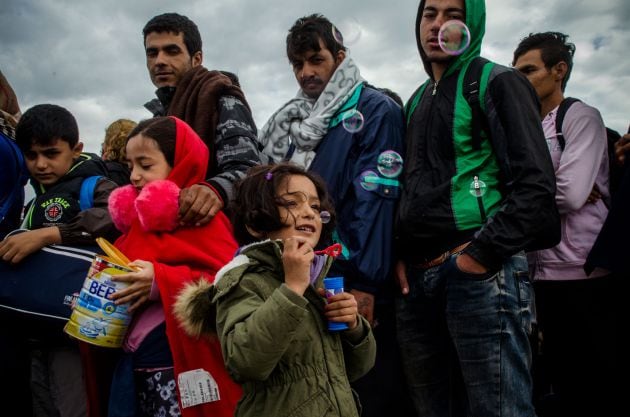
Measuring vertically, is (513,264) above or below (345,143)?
below

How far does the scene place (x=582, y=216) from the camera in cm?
289

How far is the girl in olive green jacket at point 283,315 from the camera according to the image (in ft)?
4.96

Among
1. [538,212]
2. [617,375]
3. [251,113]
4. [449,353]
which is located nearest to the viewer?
[538,212]

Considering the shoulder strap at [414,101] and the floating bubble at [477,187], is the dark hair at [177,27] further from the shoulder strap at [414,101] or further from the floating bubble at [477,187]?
the floating bubble at [477,187]

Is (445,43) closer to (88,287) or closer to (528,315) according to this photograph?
(528,315)

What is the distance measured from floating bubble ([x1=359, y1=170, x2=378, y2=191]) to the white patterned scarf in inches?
14.7

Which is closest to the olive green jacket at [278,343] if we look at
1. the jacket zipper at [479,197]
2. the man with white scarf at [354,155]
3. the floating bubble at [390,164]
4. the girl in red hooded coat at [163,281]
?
the girl in red hooded coat at [163,281]

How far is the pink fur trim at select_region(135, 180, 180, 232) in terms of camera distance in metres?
2.09

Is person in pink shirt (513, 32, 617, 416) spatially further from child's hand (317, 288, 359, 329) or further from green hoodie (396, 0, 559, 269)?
child's hand (317, 288, 359, 329)

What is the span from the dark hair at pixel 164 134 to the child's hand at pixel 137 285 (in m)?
0.56

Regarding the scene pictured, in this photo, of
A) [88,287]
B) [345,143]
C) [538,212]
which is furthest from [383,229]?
[88,287]

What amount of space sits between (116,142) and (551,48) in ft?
11.0

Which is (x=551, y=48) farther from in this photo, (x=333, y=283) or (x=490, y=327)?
(x=333, y=283)

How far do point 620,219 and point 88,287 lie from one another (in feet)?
8.54
